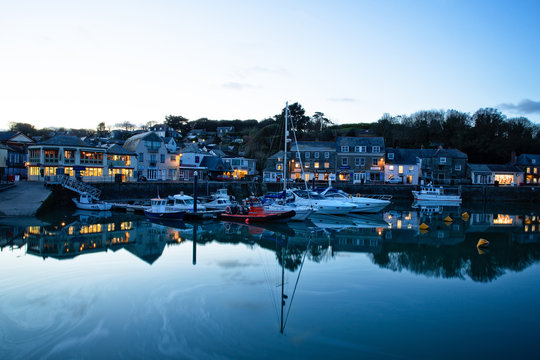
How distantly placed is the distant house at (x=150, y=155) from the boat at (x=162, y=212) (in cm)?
2191

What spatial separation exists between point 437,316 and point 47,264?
16.5 metres

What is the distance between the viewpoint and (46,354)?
29.1ft

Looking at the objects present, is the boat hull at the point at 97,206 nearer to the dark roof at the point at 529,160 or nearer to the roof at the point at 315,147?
the roof at the point at 315,147

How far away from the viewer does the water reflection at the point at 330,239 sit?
18141mm

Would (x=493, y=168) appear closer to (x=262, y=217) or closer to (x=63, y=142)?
(x=262, y=217)

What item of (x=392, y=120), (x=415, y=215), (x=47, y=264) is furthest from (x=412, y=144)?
(x=47, y=264)

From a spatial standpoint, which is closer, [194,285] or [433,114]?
[194,285]

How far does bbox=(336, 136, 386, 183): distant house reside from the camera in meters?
62.1

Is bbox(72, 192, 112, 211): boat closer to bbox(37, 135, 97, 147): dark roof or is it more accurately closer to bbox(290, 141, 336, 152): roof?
bbox(37, 135, 97, 147): dark roof

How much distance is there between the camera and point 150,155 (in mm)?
55281

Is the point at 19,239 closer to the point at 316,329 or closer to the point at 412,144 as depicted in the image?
the point at 316,329

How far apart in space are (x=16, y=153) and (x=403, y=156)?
204 ft

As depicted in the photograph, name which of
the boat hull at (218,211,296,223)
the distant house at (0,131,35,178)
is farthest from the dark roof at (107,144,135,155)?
the boat hull at (218,211,296,223)

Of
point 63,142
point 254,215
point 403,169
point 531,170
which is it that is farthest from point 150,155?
point 531,170
